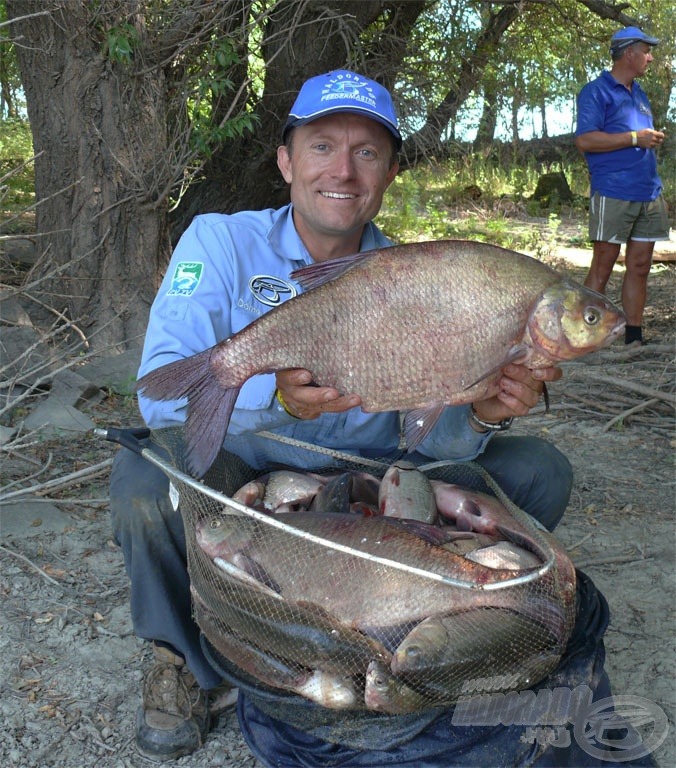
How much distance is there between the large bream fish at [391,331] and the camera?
2.15 meters

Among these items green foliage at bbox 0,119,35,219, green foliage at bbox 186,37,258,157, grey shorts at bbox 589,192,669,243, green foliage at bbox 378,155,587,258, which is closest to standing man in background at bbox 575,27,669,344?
grey shorts at bbox 589,192,669,243

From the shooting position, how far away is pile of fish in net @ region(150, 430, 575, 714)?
198cm

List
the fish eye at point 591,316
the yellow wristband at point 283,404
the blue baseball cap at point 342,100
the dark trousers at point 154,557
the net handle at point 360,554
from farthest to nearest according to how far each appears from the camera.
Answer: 1. the blue baseball cap at point 342,100
2. the dark trousers at point 154,557
3. the yellow wristband at point 283,404
4. the fish eye at point 591,316
5. the net handle at point 360,554

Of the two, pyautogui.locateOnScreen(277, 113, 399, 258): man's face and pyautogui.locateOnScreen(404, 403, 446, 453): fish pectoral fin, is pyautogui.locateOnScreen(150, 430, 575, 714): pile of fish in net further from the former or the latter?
pyautogui.locateOnScreen(277, 113, 399, 258): man's face

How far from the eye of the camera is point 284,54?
680cm

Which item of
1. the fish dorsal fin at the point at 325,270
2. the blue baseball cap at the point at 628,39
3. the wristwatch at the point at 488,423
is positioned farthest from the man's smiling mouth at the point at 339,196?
the blue baseball cap at the point at 628,39

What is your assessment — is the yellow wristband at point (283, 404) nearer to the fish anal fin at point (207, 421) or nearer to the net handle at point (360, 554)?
the fish anal fin at point (207, 421)

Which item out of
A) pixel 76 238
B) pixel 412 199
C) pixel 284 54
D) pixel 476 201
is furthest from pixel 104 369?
pixel 476 201

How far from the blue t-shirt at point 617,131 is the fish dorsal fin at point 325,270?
531 cm

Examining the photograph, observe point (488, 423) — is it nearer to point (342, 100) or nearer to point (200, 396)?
point (200, 396)

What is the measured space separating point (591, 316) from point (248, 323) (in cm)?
100

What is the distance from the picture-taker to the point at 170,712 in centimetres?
245

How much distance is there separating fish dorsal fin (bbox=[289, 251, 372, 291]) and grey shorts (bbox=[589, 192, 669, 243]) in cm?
521

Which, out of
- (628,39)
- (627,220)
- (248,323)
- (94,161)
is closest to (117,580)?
(248,323)
